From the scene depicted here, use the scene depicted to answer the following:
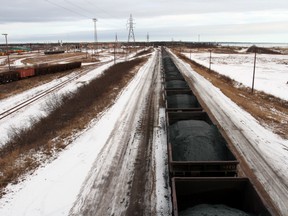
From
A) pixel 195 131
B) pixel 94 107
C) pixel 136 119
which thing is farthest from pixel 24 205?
pixel 94 107

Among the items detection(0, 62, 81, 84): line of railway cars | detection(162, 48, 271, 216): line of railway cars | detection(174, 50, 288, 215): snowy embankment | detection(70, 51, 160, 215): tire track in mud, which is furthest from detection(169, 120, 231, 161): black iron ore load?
detection(0, 62, 81, 84): line of railway cars

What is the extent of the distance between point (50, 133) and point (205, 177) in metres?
11.7

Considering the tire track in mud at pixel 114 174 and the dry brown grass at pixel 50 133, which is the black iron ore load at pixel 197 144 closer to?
the tire track in mud at pixel 114 174

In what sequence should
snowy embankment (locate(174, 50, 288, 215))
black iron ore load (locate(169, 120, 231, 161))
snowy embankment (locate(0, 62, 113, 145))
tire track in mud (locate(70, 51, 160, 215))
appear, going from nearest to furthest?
tire track in mud (locate(70, 51, 160, 215))
black iron ore load (locate(169, 120, 231, 161))
snowy embankment (locate(174, 50, 288, 215))
snowy embankment (locate(0, 62, 113, 145))

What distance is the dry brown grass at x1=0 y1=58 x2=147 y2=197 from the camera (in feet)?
40.2

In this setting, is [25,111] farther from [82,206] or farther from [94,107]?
[82,206]

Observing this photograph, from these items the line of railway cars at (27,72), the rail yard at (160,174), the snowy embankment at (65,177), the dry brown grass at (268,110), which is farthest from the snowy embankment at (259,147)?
the line of railway cars at (27,72)

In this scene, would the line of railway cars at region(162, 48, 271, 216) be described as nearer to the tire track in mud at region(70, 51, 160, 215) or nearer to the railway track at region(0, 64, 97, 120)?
the tire track in mud at region(70, 51, 160, 215)

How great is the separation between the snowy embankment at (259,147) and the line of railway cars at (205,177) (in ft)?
8.55

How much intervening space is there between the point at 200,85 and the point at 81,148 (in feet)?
75.7

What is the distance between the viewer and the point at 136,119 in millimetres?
19312

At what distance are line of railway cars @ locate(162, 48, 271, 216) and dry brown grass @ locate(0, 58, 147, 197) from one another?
6826 millimetres

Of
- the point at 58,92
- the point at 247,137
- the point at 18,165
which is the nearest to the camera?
the point at 18,165

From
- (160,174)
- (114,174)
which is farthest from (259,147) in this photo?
(114,174)
